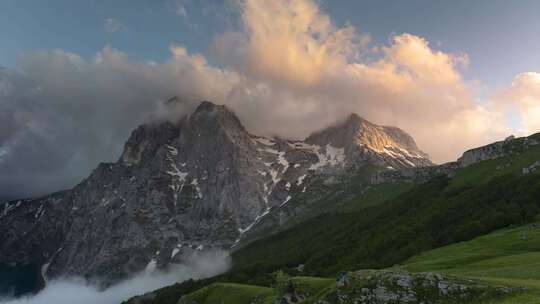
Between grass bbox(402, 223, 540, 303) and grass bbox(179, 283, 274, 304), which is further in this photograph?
grass bbox(179, 283, 274, 304)

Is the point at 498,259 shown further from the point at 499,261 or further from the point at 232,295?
the point at 232,295

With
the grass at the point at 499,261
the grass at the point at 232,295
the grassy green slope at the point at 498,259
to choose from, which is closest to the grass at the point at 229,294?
the grass at the point at 232,295

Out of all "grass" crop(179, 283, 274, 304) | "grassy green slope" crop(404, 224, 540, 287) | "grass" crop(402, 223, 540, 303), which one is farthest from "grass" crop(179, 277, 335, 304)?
"grassy green slope" crop(404, 224, 540, 287)

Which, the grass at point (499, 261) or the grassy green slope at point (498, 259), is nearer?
the grass at point (499, 261)

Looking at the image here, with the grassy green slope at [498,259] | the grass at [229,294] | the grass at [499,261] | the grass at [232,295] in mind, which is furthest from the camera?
the grass at [229,294]

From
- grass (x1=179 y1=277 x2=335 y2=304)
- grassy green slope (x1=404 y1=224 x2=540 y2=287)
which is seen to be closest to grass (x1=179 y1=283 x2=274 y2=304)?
grass (x1=179 y1=277 x2=335 y2=304)

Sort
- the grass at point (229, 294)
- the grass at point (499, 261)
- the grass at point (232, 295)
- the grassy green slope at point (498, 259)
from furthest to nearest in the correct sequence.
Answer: the grass at point (229, 294)
the grass at point (232, 295)
the grassy green slope at point (498, 259)
the grass at point (499, 261)

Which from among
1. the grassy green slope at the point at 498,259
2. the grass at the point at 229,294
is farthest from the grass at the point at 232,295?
Result: the grassy green slope at the point at 498,259

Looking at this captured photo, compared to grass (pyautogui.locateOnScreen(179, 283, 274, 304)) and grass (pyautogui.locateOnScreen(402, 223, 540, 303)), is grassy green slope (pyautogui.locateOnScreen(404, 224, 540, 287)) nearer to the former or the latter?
grass (pyautogui.locateOnScreen(402, 223, 540, 303))

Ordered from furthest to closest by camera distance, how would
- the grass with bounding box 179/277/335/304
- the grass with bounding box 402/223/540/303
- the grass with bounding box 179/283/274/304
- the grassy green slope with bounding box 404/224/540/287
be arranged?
1. the grass with bounding box 179/283/274/304
2. the grass with bounding box 179/277/335/304
3. the grassy green slope with bounding box 404/224/540/287
4. the grass with bounding box 402/223/540/303

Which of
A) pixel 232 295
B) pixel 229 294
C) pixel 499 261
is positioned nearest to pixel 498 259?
pixel 499 261

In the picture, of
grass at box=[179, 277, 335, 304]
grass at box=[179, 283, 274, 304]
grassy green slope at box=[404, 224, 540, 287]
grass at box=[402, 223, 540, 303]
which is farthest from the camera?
grass at box=[179, 283, 274, 304]

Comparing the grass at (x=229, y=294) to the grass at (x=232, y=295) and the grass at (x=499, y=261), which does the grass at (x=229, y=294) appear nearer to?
the grass at (x=232, y=295)

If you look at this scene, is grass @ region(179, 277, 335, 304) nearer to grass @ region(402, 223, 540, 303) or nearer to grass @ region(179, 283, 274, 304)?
grass @ region(179, 283, 274, 304)
